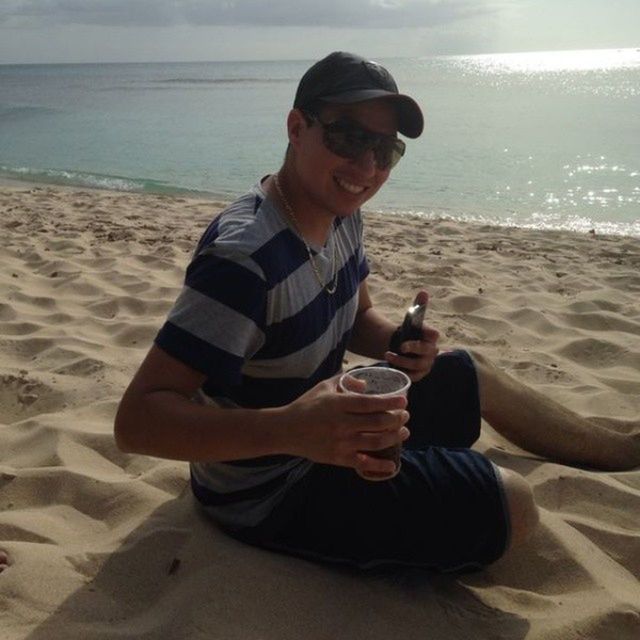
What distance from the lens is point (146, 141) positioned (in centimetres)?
1697

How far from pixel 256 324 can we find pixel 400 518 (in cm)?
64

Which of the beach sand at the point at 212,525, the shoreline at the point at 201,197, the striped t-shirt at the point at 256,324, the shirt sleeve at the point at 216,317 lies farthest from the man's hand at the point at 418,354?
the shoreline at the point at 201,197

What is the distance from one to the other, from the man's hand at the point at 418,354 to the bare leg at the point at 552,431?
69cm

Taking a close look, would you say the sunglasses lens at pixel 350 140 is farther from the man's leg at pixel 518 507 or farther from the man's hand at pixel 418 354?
the man's leg at pixel 518 507

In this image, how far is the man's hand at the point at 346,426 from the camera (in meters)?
1.43

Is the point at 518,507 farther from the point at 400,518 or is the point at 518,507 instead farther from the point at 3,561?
the point at 3,561

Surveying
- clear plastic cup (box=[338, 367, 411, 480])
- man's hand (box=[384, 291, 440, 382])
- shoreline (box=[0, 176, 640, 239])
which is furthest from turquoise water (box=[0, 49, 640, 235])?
clear plastic cup (box=[338, 367, 411, 480])

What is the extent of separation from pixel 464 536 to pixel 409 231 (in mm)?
5444

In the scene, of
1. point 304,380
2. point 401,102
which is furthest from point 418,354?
point 401,102

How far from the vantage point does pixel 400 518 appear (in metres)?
1.86

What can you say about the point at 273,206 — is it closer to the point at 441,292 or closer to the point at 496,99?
the point at 441,292

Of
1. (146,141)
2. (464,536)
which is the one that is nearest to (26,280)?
(464,536)

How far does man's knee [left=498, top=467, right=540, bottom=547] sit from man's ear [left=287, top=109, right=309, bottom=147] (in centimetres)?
105

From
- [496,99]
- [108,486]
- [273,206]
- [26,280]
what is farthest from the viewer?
[496,99]
